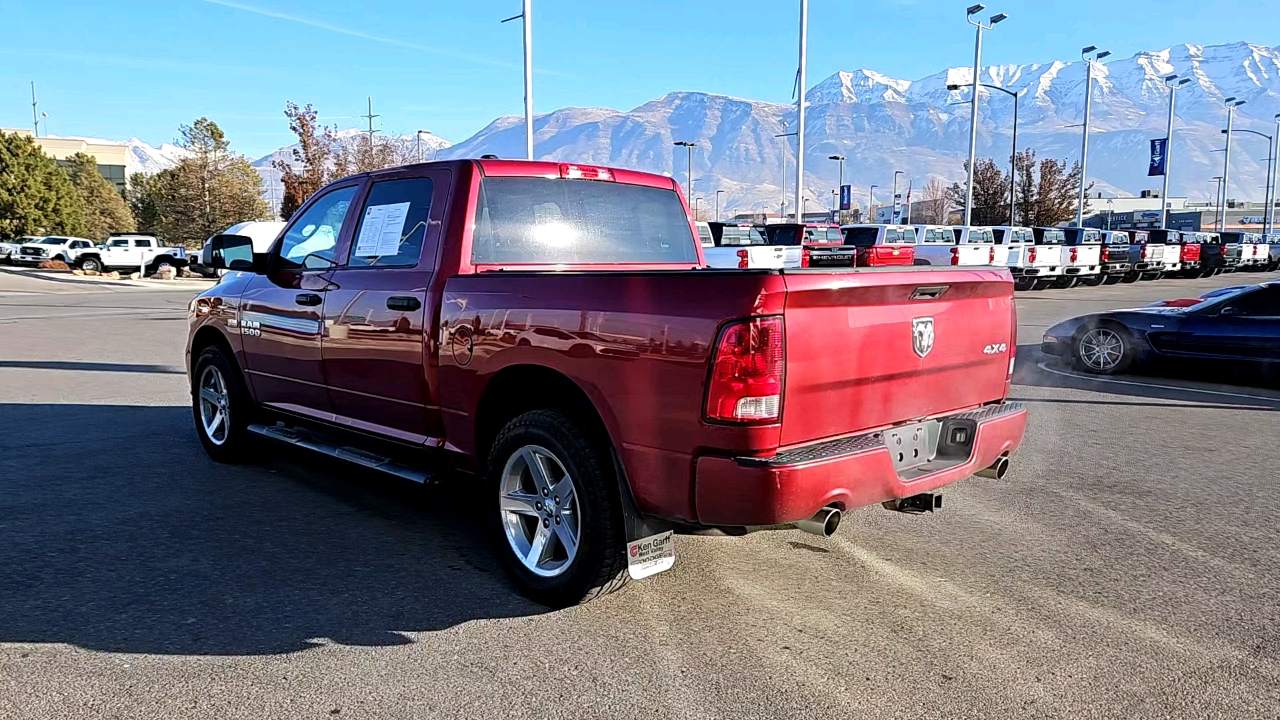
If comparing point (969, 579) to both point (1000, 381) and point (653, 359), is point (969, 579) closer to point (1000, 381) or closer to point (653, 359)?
point (1000, 381)

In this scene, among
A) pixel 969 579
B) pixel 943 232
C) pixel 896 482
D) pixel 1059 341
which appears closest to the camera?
pixel 896 482

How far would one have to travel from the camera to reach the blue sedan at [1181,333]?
10.3 meters

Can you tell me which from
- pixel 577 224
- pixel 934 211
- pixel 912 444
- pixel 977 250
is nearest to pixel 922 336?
pixel 912 444

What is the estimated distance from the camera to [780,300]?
3383mm

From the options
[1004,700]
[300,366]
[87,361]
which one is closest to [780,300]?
[1004,700]

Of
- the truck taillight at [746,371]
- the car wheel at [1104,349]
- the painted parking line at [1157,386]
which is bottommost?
the painted parking line at [1157,386]

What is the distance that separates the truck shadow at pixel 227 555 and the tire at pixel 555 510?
17cm

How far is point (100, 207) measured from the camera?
68000 millimetres

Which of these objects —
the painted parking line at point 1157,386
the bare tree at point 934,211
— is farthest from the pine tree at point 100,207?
the painted parking line at point 1157,386

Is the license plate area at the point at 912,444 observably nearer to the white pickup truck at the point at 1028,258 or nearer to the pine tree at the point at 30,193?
the white pickup truck at the point at 1028,258

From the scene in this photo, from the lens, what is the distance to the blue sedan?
10312 mm

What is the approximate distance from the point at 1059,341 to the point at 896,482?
29.2 ft

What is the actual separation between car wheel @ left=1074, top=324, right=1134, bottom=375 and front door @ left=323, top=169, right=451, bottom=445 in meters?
9.01

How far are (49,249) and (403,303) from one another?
1965 inches
